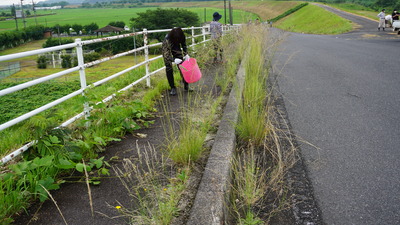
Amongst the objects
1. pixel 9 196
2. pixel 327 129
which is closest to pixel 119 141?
pixel 9 196

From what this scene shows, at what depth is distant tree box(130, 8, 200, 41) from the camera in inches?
4014

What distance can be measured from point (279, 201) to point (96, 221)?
1.59 m

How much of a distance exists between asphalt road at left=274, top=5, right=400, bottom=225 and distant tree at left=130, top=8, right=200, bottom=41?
9610 centimetres

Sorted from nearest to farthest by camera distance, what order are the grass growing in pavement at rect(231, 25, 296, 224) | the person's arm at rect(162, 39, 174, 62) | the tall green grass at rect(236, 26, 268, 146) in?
the grass growing in pavement at rect(231, 25, 296, 224), the tall green grass at rect(236, 26, 268, 146), the person's arm at rect(162, 39, 174, 62)

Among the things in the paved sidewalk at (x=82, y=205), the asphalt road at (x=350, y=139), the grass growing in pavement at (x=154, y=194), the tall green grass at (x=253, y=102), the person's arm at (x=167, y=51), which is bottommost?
the asphalt road at (x=350, y=139)

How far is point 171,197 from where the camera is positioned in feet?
9.04

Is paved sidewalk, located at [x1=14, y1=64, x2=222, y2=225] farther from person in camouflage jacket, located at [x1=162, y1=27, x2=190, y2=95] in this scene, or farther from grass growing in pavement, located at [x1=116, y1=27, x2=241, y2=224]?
person in camouflage jacket, located at [x1=162, y1=27, x2=190, y2=95]

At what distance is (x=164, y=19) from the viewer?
346ft

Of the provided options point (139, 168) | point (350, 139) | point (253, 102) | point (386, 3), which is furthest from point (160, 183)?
point (386, 3)

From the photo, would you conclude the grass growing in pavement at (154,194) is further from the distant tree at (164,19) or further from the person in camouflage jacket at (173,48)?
the distant tree at (164,19)

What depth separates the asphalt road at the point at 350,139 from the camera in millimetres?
3023

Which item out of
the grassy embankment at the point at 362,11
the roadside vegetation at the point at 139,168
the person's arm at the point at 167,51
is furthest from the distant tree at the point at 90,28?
the roadside vegetation at the point at 139,168

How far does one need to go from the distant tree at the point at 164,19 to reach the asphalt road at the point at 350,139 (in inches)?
3783

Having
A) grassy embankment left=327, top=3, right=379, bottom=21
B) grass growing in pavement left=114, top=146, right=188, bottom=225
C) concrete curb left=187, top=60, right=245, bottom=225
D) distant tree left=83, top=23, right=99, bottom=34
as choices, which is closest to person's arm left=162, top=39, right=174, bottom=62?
concrete curb left=187, top=60, right=245, bottom=225
